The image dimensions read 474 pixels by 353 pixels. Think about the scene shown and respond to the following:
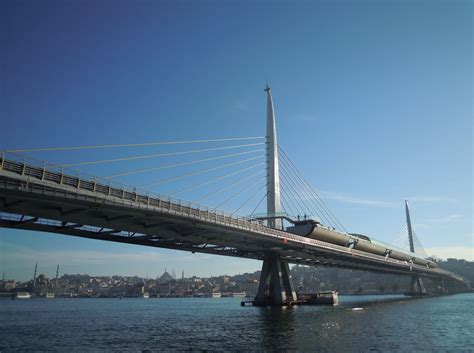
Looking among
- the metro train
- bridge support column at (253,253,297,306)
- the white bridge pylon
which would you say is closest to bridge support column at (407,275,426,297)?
the metro train

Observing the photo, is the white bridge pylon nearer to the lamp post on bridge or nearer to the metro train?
the metro train

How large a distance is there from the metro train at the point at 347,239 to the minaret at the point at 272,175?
5749mm

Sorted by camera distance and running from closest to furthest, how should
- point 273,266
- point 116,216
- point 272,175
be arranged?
point 116,216 < point 272,175 < point 273,266

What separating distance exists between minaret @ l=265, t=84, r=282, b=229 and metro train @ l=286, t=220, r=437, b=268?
5.75m

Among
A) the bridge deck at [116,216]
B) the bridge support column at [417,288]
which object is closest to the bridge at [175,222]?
the bridge deck at [116,216]

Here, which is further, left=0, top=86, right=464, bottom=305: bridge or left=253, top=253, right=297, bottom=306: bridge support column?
left=253, top=253, right=297, bottom=306: bridge support column

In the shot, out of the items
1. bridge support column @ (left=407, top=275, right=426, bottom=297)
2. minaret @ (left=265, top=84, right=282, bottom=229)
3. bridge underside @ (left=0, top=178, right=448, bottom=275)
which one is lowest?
bridge support column @ (left=407, top=275, right=426, bottom=297)

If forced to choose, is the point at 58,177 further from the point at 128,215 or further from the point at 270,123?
the point at 270,123

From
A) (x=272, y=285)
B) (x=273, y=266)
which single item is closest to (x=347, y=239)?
(x=273, y=266)

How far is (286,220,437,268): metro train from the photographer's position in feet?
249

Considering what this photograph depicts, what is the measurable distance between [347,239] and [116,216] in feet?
202

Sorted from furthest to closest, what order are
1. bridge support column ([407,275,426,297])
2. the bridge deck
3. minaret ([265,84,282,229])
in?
bridge support column ([407,275,426,297]), minaret ([265,84,282,229]), the bridge deck

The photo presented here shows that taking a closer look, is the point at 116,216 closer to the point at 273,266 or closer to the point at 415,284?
the point at 273,266

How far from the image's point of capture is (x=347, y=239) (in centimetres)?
9100
